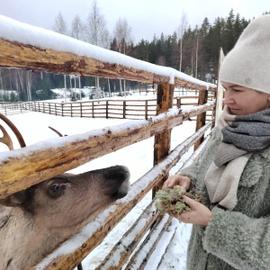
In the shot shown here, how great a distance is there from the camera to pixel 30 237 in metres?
1.72

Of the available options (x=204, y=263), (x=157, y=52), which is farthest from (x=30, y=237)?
(x=157, y=52)

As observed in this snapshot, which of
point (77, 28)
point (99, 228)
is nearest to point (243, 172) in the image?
point (99, 228)

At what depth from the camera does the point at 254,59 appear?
1.34 m

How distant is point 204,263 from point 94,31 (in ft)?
121

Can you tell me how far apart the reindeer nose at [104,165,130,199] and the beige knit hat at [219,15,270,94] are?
0.80 meters

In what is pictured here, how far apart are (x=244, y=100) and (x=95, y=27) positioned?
3683 centimetres

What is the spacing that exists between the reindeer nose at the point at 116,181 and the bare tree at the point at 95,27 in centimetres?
3528

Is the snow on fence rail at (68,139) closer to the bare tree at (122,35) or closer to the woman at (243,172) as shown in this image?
the woman at (243,172)

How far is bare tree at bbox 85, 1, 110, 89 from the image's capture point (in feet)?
118

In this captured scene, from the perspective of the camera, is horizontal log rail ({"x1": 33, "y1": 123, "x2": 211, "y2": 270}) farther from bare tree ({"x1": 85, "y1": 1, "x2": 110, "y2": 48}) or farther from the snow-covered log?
bare tree ({"x1": 85, "y1": 1, "x2": 110, "y2": 48})

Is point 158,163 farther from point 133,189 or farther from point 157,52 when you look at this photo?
point 157,52

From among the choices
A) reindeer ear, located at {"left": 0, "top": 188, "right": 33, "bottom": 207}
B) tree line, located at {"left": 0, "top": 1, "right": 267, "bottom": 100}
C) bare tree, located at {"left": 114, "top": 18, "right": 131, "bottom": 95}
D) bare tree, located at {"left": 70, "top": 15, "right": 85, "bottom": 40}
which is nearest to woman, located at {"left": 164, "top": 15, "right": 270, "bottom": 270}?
reindeer ear, located at {"left": 0, "top": 188, "right": 33, "bottom": 207}

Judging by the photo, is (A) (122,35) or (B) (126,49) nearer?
(A) (122,35)

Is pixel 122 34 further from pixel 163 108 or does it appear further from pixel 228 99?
pixel 228 99
